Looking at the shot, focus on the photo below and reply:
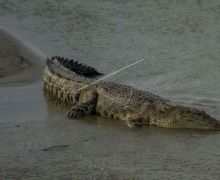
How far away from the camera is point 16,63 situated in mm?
9516

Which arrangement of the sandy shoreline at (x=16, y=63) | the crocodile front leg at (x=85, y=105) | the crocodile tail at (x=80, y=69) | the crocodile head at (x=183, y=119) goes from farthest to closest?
1. the sandy shoreline at (x=16, y=63)
2. the crocodile tail at (x=80, y=69)
3. the crocodile front leg at (x=85, y=105)
4. the crocodile head at (x=183, y=119)

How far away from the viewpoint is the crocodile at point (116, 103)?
702 centimetres

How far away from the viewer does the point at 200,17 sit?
12031 mm

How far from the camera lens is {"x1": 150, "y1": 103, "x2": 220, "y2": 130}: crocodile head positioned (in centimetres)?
679

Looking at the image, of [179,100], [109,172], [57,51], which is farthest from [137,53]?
[109,172]

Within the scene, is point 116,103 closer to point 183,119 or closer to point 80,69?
point 183,119

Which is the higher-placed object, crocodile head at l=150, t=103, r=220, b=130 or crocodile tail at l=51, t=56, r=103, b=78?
crocodile tail at l=51, t=56, r=103, b=78

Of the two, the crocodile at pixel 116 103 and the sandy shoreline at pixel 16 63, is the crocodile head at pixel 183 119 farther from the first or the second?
the sandy shoreline at pixel 16 63

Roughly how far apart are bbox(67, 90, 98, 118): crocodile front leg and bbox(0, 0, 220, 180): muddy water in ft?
0.38

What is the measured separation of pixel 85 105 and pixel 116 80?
1.35m

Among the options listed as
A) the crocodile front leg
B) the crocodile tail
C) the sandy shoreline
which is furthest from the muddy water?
the crocodile tail

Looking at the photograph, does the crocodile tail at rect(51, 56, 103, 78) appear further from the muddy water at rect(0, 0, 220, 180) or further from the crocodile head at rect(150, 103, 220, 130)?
the crocodile head at rect(150, 103, 220, 130)

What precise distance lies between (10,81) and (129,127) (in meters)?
2.47

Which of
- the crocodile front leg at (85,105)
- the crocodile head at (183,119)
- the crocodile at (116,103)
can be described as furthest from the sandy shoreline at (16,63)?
the crocodile head at (183,119)
